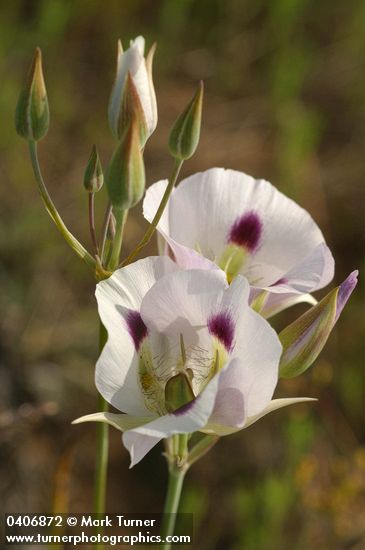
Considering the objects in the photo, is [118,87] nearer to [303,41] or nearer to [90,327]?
[90,327]

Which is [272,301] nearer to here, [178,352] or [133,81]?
[178,352]

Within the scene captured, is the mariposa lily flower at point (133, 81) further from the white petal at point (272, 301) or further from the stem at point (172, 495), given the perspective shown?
the stem at point (172, 495)

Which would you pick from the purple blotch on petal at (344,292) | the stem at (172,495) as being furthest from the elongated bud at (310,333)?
the stem at (172,495)

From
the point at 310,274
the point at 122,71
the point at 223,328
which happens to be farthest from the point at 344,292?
the point at 122,71

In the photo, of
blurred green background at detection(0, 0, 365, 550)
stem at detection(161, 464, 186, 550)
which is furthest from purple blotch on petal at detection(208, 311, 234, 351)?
blurred green background at detection(0, 0, 365, 550)

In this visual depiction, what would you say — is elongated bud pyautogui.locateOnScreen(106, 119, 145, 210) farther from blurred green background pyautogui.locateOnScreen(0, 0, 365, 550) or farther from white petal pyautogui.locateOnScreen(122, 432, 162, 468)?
blurred green background pyautogui.locateOnScreen(0, 0, 365, 550)

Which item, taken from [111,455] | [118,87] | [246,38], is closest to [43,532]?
[111,455]
